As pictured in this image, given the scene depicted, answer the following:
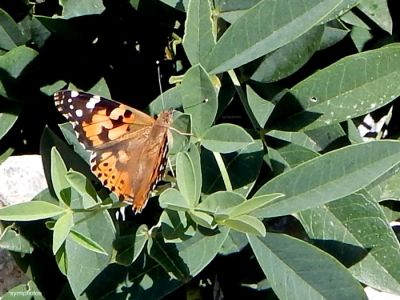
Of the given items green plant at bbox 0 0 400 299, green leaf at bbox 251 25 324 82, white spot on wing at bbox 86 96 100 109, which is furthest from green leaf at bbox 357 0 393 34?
white spot on wing at bbox 86 96 100 109

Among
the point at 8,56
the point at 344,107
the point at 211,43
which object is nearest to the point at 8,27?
the point at 8,56

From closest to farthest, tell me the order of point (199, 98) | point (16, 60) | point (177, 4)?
point (199, 98) → point (177, 4) → point (16, 60)

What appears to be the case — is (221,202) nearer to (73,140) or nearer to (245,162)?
(245,162)

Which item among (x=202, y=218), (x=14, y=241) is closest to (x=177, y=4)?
(x=202, y=218)

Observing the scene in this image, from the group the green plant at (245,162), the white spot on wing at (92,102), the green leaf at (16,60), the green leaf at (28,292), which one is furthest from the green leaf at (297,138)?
the green leaf at (28,292)

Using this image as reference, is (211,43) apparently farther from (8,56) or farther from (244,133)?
(8,56)

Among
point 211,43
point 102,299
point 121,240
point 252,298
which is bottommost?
point 252,298

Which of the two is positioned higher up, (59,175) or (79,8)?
(79,8)
